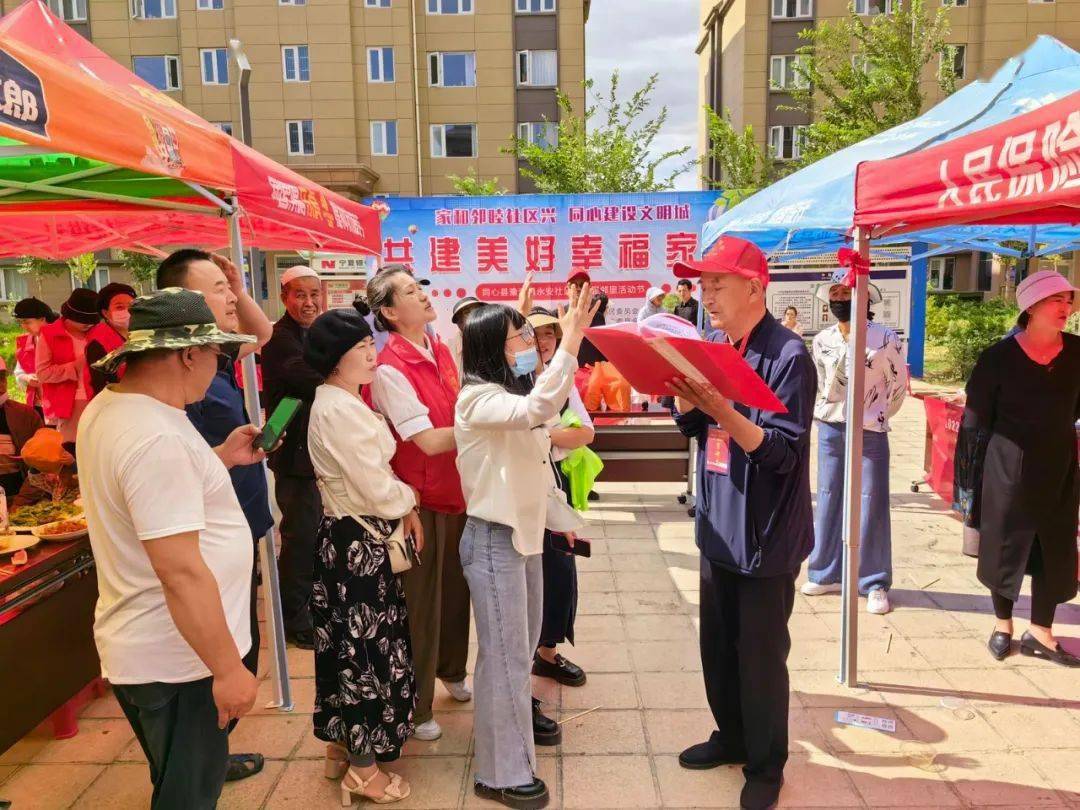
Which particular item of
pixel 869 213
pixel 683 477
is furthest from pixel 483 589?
pixel 683 477

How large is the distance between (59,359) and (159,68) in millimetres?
25987

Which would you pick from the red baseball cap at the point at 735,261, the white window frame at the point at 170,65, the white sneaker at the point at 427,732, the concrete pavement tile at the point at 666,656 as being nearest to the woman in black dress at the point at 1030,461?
the concrete pavement tile at the point at 666,656

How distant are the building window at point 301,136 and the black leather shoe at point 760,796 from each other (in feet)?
85.5

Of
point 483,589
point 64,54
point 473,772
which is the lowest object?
point 473,772

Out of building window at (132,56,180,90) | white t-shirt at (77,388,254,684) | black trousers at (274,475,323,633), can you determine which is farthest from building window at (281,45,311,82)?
white t-shirt at (77,388,254,684)

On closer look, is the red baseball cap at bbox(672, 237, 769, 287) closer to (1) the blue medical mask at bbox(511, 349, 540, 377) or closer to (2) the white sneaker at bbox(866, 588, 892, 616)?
(1) the blue medical mask at bbox(511, 349, 540, 377)

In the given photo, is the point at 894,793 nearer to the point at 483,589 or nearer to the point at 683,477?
the point at 483,589

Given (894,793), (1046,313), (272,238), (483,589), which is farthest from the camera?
(272,238)

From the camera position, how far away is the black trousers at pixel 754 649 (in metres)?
2.52

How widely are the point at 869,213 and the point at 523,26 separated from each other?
26069 mm

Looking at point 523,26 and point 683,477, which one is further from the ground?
point 523,26

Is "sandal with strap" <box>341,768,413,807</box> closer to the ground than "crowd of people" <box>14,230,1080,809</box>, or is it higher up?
closer to the ground

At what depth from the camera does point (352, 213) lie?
4.74 m

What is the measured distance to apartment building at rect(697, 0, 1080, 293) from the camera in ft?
79.2
